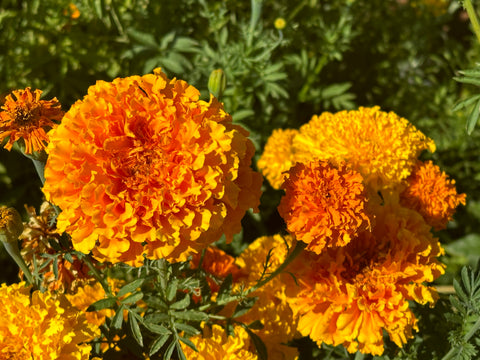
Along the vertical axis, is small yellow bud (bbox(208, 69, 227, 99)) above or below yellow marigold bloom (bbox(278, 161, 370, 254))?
above

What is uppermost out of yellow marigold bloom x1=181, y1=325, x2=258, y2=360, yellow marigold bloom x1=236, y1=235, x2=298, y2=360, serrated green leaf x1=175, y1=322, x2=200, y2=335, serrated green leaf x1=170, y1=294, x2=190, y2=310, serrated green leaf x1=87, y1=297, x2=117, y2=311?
serrated green leaf x1=87, y1=297, x2=117, y2=311

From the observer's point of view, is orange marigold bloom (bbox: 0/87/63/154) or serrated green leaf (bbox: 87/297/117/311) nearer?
orange marigold bloom (bbox: 0/87/63/154)

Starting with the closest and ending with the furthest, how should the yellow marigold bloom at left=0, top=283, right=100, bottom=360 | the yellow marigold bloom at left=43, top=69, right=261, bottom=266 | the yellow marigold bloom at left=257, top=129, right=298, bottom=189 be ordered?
1. the yellow marigold bloom at left=43, top=69, right=261, bottom=266
2. the yellow marigold bloom at left=0, top=283, right=100, bottom=360
3. the yellow marigold bloom at left=257, top=129, right=298, bottom=189

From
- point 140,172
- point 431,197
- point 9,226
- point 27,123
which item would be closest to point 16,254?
point 9,226

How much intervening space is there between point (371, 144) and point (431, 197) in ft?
0.87

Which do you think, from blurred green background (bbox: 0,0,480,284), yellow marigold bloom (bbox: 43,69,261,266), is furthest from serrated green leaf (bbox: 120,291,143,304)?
blurred green background (bbox: 0,0,480,284)

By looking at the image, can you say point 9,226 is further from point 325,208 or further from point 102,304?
point 325,208

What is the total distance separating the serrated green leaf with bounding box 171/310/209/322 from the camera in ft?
5.16

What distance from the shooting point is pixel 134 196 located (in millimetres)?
1310

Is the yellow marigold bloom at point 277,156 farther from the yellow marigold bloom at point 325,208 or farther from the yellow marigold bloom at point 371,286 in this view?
the yellow marigold bloom at point 325,208

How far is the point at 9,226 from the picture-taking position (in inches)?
58.6

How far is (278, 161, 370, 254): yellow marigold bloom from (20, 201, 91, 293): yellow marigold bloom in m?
0.68

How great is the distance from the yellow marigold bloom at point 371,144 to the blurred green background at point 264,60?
668 millimetres

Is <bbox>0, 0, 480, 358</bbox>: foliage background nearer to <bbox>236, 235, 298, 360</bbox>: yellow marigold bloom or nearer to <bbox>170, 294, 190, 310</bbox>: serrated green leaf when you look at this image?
<bbox>236, 235, 298, 360</bbox>: yellow marigold bloom
